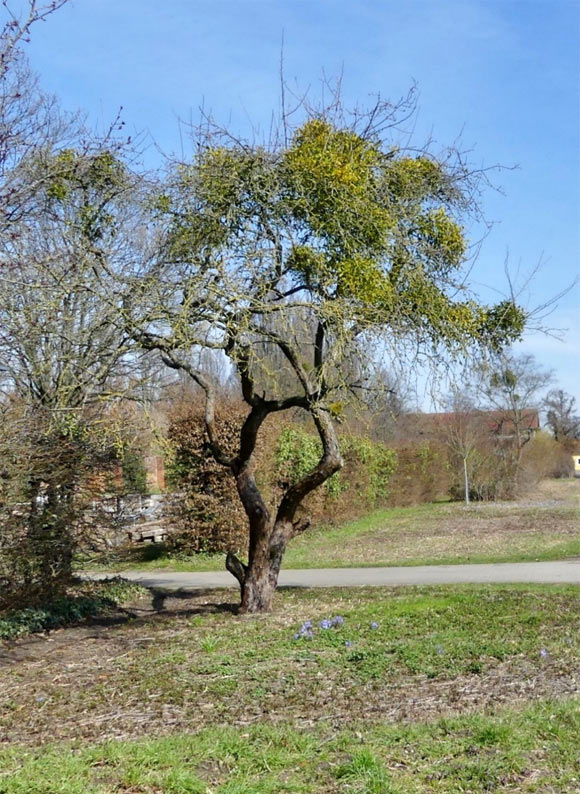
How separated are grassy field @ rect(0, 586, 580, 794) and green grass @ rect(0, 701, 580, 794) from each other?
1 centimetres

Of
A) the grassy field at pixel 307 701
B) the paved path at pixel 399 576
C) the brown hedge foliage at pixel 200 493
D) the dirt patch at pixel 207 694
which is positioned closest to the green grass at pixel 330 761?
the grassy field at pixel 307 701

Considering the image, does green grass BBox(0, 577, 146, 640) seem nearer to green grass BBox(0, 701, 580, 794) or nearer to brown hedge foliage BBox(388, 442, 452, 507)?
green grass BBox(0, 701, 580, 794)

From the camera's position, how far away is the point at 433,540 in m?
18.8

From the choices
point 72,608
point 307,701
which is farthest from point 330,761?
point 72,608

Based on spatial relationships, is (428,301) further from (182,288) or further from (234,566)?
(234,566)

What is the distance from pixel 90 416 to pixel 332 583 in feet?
14.6

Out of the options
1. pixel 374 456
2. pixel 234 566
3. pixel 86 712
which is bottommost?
pixel 86 712

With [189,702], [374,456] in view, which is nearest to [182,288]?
[189,702]

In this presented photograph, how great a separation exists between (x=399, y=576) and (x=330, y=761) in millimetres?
8600

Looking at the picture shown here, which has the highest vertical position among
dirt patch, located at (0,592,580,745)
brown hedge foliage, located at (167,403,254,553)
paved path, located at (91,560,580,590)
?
brown hedge foliage, located at (167,403,254,553)

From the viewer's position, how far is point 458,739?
15.9 feet

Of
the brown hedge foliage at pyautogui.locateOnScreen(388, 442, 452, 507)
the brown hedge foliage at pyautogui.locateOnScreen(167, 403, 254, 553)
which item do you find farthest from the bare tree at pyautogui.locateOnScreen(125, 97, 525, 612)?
the brown hedge foliage at pyautogui.locateOnScreen(388, 442, 452, 507)

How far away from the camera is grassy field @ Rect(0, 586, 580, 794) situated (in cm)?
441

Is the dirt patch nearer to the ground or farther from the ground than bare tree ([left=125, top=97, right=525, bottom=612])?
nearer to the ground
